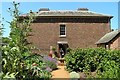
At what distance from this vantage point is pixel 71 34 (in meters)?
36.7

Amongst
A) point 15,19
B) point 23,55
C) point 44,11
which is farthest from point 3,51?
point 44,11

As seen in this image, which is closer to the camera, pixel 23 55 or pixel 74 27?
pixel 23 55

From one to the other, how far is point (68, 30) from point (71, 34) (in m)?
0.62

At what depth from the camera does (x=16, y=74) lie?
8445mm

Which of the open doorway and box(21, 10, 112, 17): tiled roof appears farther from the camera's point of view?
box(21, 10, 112, 17): tiled roof

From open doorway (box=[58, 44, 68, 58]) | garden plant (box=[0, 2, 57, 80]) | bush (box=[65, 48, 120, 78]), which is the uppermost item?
garden plant (box=[0, 2, 57, 80])

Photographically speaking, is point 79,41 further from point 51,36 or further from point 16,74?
point 16,74

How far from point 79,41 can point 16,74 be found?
28.5m

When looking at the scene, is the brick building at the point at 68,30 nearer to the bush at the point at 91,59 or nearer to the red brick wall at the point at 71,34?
the red brick wall at the point at 71,34

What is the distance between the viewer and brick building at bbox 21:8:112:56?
119 ft

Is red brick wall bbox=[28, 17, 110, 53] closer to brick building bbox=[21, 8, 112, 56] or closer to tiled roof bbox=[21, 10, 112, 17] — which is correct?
brick building bbox=[21, 8, 112, 56]

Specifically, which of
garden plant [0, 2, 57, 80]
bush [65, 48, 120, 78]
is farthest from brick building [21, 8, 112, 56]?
garden plant [0, 2, 57, 80]

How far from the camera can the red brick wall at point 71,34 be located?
36.3m

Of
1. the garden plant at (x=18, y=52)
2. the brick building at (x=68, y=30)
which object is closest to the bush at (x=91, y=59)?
the garden plant at (x=18, y=52)
